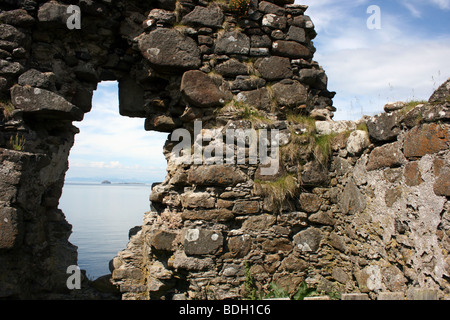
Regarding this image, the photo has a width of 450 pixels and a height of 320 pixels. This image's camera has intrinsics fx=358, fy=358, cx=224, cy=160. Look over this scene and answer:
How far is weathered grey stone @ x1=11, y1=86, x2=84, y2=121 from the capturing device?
4.11 m

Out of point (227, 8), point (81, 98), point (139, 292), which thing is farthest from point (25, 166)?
point (227, 8)

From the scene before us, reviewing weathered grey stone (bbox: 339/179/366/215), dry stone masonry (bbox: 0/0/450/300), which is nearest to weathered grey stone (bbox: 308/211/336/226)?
dry stone masonry (bbox: 0/0/450/300)

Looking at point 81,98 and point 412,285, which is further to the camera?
point 81,98

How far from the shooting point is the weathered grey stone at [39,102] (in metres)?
4.11

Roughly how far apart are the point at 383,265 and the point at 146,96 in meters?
3.41

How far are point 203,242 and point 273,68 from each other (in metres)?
2.27

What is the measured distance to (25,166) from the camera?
Result: 3918 millimetres

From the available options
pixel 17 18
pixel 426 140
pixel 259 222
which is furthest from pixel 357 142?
pixel 17 18

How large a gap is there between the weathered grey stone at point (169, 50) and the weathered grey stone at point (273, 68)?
0.78 meters

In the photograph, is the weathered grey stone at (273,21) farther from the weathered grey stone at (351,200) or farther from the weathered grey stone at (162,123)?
the weathered grey stone at (351,200)

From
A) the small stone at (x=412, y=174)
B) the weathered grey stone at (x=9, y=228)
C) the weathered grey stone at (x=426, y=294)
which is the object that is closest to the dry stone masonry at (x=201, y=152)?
the weathered grey stone at (x=9, y=228)

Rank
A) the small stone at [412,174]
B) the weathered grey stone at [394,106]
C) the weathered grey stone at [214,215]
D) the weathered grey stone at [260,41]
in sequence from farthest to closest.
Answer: the weathered grey stone at [260,41] < the weathered grey stone at [214,215] < the weathered grey stone at [394,106] < the small stone at [412,174]

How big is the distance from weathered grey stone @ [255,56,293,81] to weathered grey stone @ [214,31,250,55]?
Result: 0.83ft

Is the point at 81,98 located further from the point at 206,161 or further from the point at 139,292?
the point at 139,292
